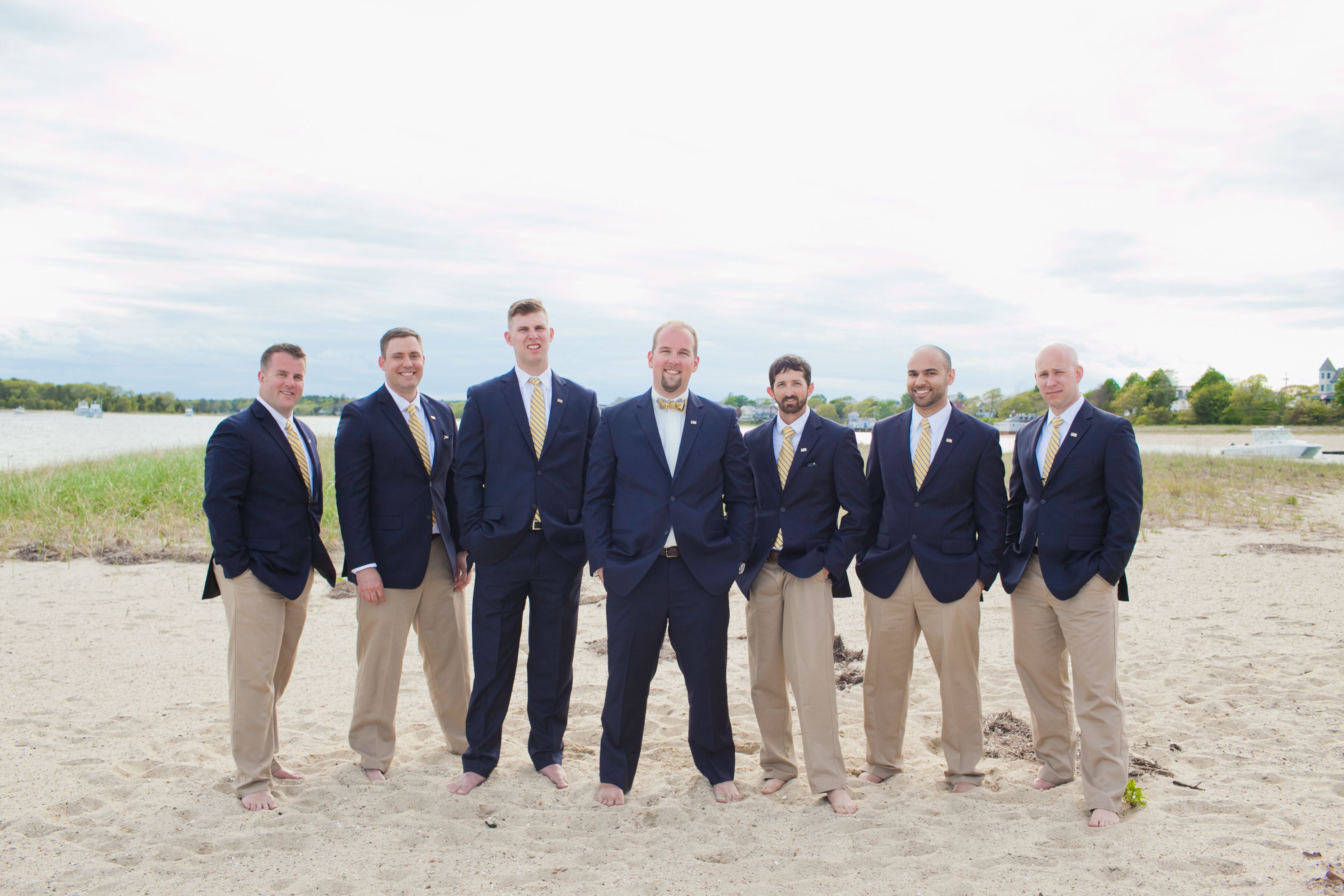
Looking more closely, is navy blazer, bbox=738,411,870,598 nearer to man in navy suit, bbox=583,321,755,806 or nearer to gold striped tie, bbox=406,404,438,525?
man in navy suit, bbox=583,321,755,806

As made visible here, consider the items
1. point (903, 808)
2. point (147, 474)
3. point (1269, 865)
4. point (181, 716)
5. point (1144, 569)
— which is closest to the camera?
point (1269, 865)

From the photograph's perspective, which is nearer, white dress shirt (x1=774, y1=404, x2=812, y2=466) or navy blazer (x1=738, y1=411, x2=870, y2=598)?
navy blazer (x1=738, y1=411, x2=870, y2=598)

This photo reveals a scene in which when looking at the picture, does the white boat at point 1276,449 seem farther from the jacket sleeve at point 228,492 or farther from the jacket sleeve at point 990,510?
the jacket sleeve at point 228,492

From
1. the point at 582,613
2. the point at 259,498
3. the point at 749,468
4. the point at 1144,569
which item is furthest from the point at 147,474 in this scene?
the point at 1144,569

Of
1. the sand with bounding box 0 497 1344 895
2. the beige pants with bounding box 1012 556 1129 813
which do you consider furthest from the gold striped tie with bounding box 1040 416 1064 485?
the sand with bounding box 0 497 1344 895

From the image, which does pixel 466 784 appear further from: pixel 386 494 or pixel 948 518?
pixel 948 518

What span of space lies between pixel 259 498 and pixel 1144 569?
1065 centimetres

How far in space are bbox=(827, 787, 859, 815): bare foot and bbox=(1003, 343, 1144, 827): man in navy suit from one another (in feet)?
3.70

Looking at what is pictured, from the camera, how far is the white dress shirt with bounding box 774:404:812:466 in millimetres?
4562

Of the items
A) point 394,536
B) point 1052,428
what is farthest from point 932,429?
point 394,536

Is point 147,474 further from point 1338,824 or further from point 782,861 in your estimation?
point 1338,824

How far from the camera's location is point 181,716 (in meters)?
5.75

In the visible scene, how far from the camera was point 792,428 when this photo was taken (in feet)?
15.1

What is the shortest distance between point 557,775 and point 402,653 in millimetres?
1156
